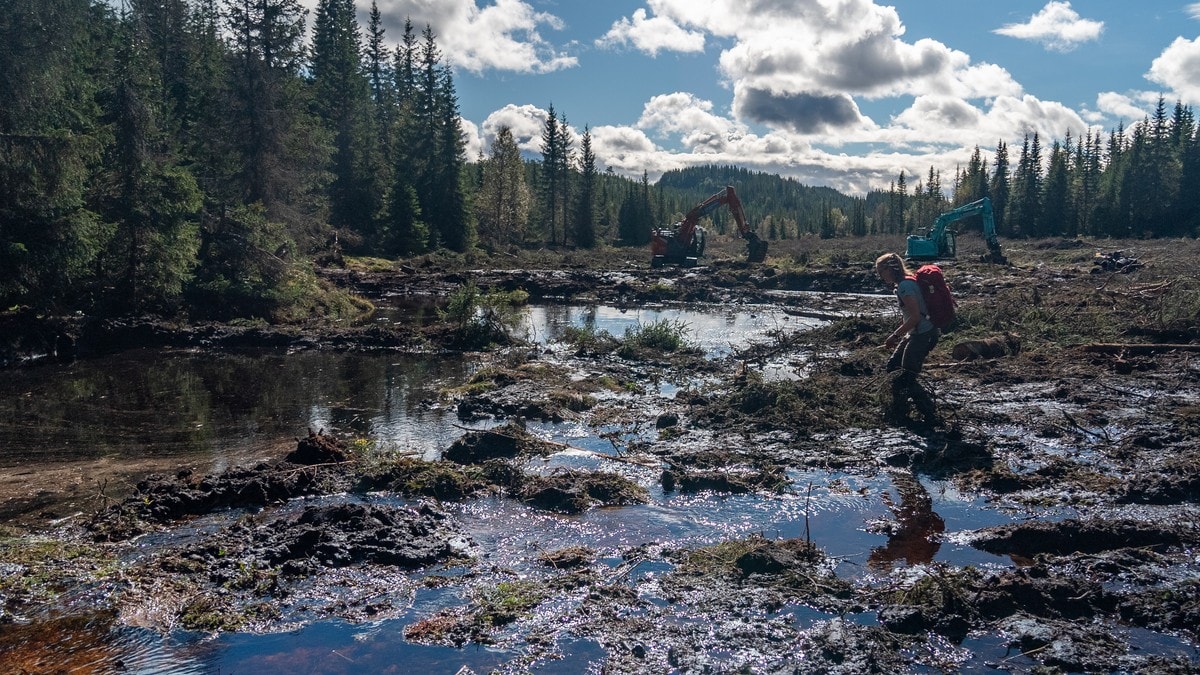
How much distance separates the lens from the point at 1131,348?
13.6 metres

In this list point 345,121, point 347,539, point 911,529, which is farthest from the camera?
point 345,121

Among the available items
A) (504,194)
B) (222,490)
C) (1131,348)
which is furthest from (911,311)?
(504,194)

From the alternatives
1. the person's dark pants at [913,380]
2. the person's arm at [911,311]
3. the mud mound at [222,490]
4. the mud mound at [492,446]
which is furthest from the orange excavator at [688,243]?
the mud mound at [222,490]

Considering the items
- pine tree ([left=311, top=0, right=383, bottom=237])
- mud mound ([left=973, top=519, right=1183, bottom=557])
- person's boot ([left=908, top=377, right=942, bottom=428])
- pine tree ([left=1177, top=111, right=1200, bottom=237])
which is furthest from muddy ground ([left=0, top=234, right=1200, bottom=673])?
pine tree ([left=1177, top=111, right=1200, bottom=237])

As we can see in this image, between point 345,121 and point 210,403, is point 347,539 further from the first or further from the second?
point 345,121

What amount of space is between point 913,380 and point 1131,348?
5.55 meters

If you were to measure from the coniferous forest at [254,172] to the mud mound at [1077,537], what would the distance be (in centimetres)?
1948

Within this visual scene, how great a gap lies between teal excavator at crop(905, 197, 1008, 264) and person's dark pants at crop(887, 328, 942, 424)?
1062 inches

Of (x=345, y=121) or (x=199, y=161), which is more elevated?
(x=345, y=121)

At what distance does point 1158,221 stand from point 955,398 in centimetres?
6494

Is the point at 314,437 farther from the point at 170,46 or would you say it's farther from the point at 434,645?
the point at 170,46

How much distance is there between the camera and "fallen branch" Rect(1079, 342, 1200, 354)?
1327cm

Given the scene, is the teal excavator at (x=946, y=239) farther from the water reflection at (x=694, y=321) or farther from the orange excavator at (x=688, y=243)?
the water reflection at (x=694, y=321)

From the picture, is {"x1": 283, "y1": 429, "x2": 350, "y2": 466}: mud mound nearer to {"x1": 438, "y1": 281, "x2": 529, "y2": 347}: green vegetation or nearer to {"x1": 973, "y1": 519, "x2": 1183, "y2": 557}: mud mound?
{"x1": 973, "y1": 519, "x2": 1183, "y2": 557}: mud mound
